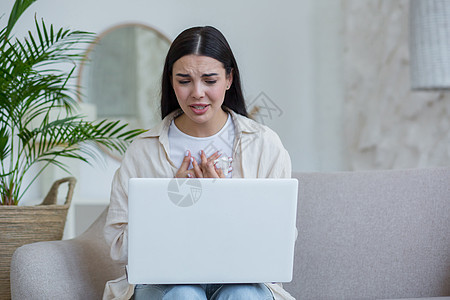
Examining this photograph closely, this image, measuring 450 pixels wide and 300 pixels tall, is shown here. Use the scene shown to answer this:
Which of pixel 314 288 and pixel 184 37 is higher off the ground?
pixel 184 37

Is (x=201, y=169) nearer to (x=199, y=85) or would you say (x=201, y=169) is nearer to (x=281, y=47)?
(x=199, y=85)

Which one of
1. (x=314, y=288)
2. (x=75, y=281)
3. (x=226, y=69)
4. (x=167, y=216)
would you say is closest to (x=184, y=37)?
(x=226, y=69)

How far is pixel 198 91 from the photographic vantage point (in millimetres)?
1634

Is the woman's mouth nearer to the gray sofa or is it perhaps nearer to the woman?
the woman

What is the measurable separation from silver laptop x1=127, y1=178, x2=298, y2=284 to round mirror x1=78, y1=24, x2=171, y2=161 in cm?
231

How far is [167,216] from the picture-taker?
1.32 m

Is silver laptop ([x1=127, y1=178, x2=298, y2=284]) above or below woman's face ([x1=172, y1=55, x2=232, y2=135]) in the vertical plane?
below

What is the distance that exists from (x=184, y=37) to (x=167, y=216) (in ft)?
1.89

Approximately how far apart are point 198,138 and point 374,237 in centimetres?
67

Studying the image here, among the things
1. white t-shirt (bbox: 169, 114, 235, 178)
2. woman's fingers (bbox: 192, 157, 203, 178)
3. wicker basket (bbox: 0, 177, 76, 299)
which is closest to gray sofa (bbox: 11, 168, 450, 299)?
wicker basket (bbox: 0, 177, 76, 299)

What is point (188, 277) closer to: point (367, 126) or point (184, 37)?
point (184, 37)

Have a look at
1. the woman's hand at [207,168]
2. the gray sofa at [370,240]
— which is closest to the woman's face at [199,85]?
the woman's hand at [207,168]

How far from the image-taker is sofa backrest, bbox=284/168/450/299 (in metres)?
1.93

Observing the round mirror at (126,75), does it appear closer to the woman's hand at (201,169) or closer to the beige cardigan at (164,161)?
the beige cardigan at (164,161)
